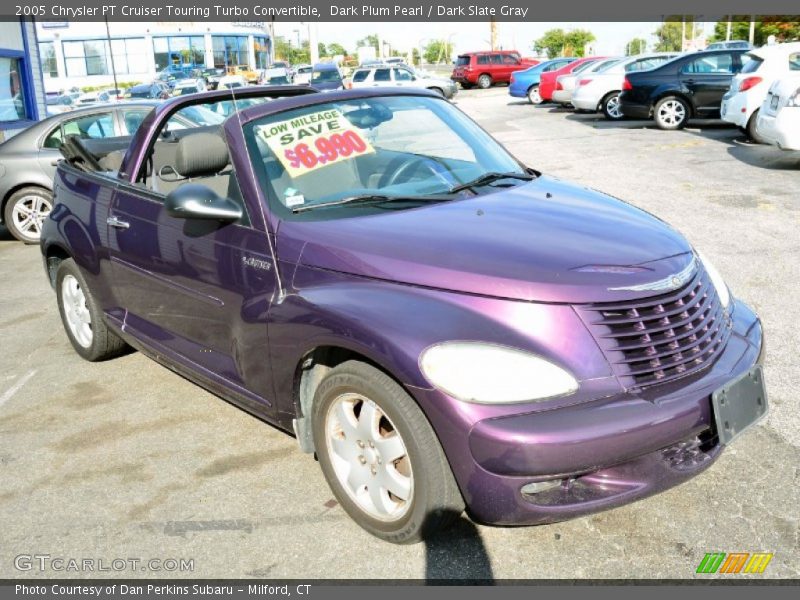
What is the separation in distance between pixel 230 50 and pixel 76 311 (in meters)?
73.5

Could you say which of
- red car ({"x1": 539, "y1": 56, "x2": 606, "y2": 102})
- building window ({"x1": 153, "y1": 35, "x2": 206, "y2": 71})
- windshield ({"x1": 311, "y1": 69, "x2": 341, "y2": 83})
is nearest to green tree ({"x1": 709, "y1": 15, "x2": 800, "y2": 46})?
red car ({"x1": 539, "y1": 56, "x2": 606, "y2": 102})

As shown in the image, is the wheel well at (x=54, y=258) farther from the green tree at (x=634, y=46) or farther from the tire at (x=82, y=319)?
the green tree at (x=634, y=46)

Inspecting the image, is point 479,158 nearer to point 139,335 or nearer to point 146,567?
point 139,335

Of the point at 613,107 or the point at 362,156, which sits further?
the point at 613,107

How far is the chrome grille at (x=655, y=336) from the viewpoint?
2961 millimetres

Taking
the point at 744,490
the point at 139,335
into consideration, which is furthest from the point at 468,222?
the point at 139,335

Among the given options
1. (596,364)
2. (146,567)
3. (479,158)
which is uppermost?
(479,158)

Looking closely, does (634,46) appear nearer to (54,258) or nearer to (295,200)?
(54,258)

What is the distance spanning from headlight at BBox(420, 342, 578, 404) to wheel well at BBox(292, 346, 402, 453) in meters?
0.57

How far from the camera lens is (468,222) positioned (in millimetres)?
3480

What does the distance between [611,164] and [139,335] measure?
10218mm

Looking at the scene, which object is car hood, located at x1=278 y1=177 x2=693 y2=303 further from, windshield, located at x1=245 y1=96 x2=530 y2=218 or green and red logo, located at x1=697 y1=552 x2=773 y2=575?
green and red logo, located at x1=697 y1=552 x2=773 y2=575

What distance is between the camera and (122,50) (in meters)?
69.2

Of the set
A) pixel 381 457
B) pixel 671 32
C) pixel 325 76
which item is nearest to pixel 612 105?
pixel 325 76
